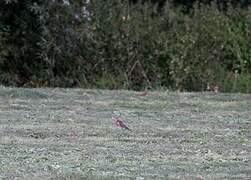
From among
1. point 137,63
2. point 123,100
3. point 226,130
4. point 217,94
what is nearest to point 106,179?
point 226,130

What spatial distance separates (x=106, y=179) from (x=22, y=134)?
6.53 feet

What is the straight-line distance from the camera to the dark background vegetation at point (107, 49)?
1159cm

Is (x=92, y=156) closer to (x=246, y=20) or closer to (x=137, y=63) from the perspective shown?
(x=137, y=63)

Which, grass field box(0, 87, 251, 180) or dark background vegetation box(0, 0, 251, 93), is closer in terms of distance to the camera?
grass field box(0, 87, 251, 180)

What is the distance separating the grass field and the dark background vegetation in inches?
50.2

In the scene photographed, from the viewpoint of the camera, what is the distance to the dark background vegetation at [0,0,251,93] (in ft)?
38.0

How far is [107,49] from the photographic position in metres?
11.9

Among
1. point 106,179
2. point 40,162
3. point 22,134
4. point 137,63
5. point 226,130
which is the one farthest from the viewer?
point 137,63

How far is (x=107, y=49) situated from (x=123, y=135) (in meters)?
4.98

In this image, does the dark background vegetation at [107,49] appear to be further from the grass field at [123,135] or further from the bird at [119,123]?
the bird at [119,123]

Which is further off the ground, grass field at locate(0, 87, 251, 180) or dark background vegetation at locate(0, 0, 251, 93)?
dark background vegetation at locate(0, 0, 251, 93)

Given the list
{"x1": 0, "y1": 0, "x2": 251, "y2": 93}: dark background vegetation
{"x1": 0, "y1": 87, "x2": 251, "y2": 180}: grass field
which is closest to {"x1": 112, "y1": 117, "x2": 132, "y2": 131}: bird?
{"x1": 0, "y1": 87, "x2": 251, "y2": 180}: grass field

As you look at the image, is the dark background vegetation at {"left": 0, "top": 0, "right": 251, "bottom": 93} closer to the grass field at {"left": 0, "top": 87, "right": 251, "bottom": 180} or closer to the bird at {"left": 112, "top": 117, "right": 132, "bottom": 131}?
the grass field at {"left": 0, "top": 87, "right": 251, "bottom": 180}

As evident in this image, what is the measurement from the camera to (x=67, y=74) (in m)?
11.8
